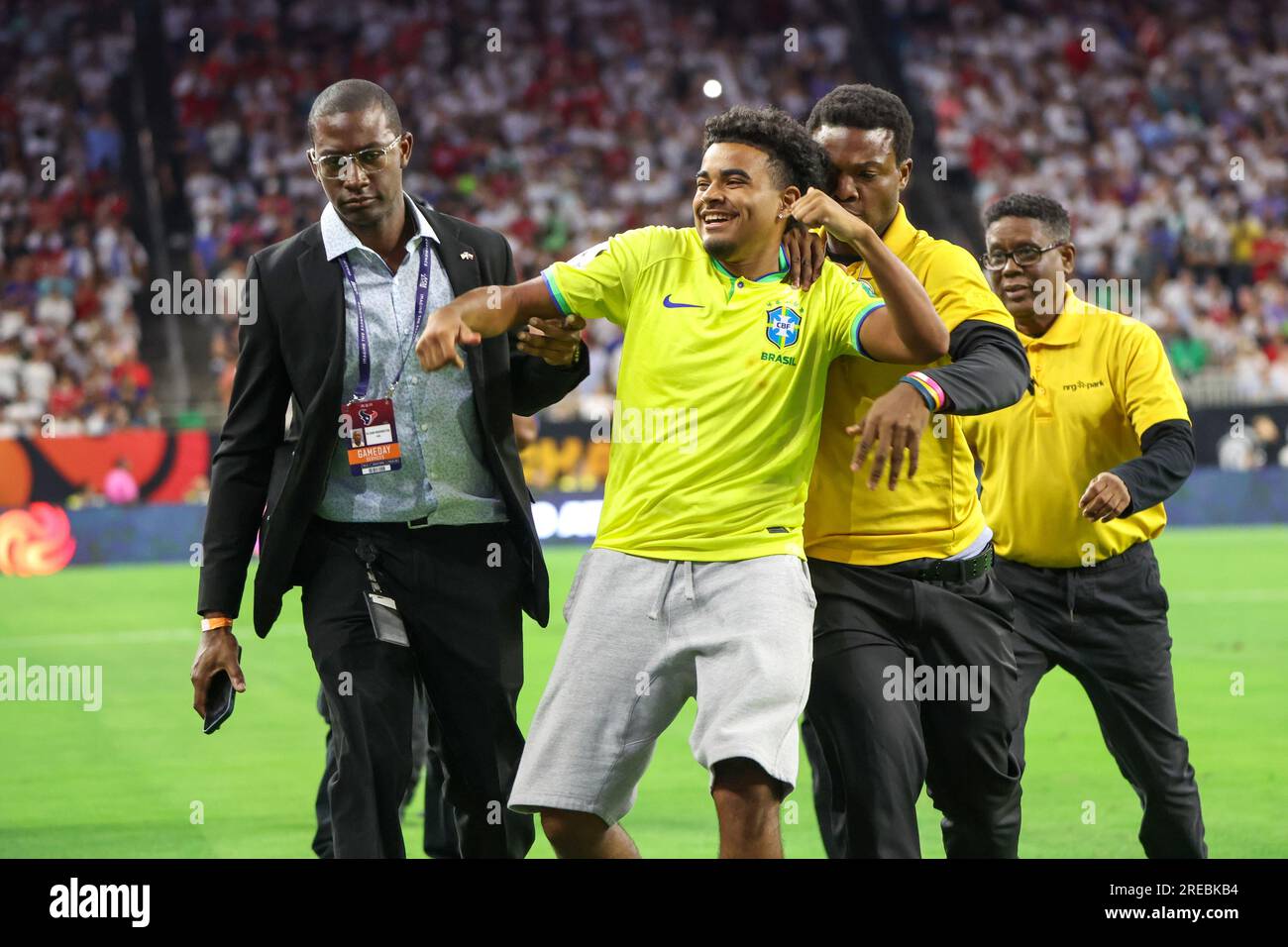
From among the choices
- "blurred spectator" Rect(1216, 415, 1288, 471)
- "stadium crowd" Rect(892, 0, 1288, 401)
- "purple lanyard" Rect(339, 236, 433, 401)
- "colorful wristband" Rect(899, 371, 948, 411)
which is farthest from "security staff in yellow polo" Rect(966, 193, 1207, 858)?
"stadium crowd" Rect(892, 0, 1288, 401)

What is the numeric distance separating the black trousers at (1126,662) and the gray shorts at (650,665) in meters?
1.73

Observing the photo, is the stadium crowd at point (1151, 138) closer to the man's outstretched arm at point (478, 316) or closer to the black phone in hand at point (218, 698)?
the man's outstretched arm at point (478, 316)

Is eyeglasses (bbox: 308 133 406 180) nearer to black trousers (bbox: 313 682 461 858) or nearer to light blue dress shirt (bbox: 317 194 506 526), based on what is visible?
light blue dress shirt (bbox: 317 194 506 526)

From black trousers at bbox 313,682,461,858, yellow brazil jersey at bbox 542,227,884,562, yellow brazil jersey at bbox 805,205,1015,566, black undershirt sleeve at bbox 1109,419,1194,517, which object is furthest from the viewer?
black trousers at bbox 313,682,461,858

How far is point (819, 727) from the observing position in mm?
5094

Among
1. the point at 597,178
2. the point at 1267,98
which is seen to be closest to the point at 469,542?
the point at 597,178

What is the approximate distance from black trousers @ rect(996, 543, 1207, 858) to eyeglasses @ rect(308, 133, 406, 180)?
9.33 feet

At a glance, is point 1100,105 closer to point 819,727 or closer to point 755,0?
point 755,0

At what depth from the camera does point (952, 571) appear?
5.26m

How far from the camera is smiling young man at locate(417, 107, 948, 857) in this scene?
15.0 ft

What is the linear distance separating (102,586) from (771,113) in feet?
43.7

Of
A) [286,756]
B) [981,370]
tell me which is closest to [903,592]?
[981,370]

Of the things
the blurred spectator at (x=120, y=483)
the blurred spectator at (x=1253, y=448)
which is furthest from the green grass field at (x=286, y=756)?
the blurred spectator at (x=1253, y=448)

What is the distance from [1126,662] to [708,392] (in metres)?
2.32
